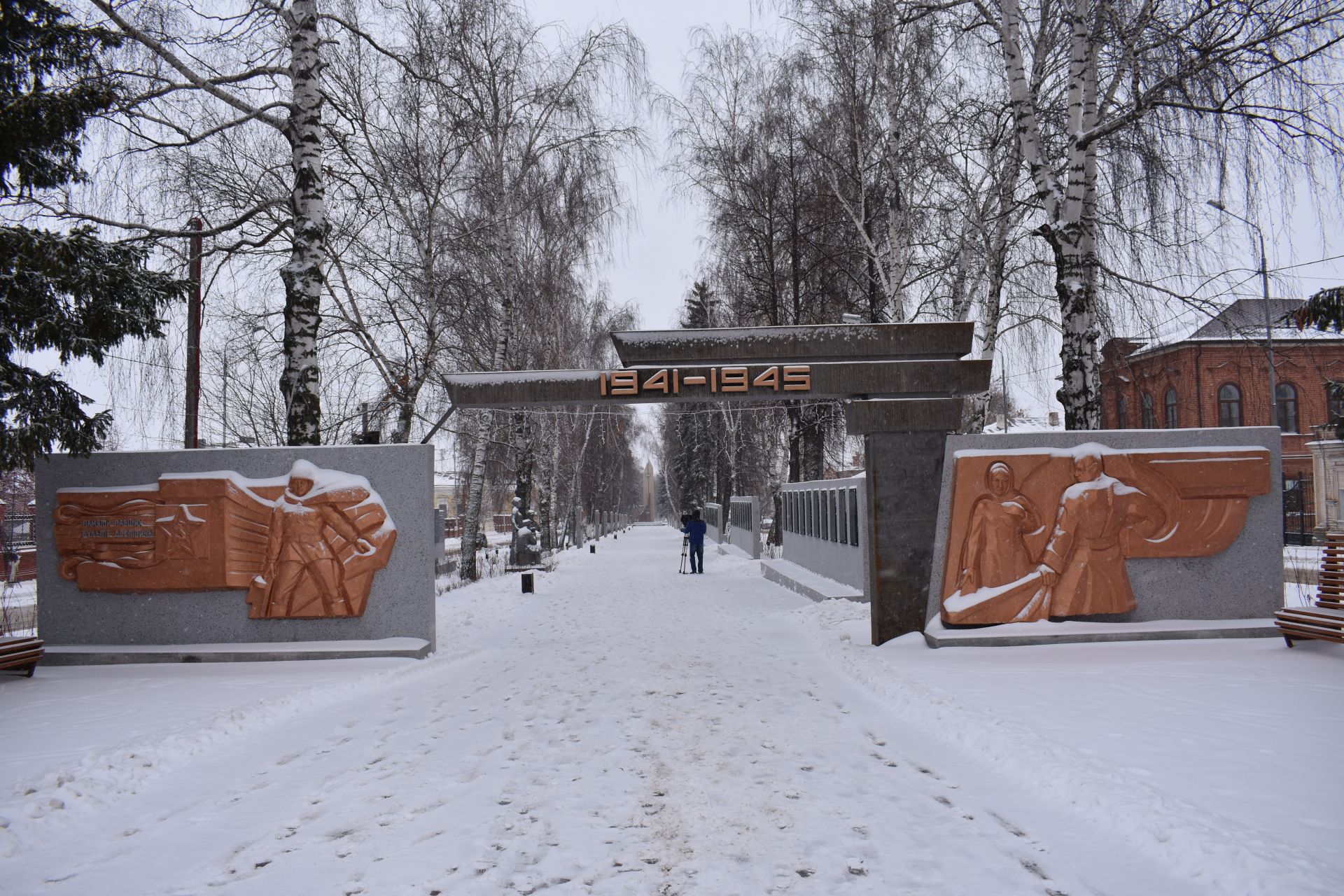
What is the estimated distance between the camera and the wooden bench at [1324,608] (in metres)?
7.31

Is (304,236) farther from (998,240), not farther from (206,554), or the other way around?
(998,240)

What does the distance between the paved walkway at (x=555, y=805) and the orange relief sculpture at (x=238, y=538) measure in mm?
1884

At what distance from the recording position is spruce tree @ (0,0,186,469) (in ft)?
22.5

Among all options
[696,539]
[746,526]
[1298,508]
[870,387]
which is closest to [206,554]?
[870,387]

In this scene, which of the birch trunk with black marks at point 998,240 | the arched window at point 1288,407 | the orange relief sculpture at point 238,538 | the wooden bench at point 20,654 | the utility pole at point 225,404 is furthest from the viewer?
the arched window at point 1288,407

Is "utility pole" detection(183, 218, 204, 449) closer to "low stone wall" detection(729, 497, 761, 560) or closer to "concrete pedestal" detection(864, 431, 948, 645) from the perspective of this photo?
"concrete pedestal" detection(864, 431, 948, 645)

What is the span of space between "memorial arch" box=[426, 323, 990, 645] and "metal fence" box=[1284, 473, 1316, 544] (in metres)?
28.3

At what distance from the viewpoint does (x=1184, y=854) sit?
11.6ft

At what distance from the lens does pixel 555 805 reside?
4.44 m

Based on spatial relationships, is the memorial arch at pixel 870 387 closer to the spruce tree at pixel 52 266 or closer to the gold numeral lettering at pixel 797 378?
the gold numeral lettering at pixel 797 378

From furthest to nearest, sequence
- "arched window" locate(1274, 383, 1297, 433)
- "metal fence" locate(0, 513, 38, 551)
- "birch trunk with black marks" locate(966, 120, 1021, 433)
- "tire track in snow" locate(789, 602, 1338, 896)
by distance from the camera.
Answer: "arched window" locate(1274, 383, 1297, 433) < "metal fence" locate(0, 513, 38, 551) < "birch trunk with black marks" locate(966, 120, 1021, 433) < "tire track in snow" locate(789, 602, 1338, 896)

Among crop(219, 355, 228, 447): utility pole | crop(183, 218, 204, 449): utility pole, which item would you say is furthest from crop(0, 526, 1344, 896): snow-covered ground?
crop(219, 355, 228, 447): utility pole

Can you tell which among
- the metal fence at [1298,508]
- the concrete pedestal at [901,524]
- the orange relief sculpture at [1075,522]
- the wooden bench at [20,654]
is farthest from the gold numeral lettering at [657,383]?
the metal fence at [1298,508]

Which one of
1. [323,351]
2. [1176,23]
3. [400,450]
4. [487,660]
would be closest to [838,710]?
[487,660]
